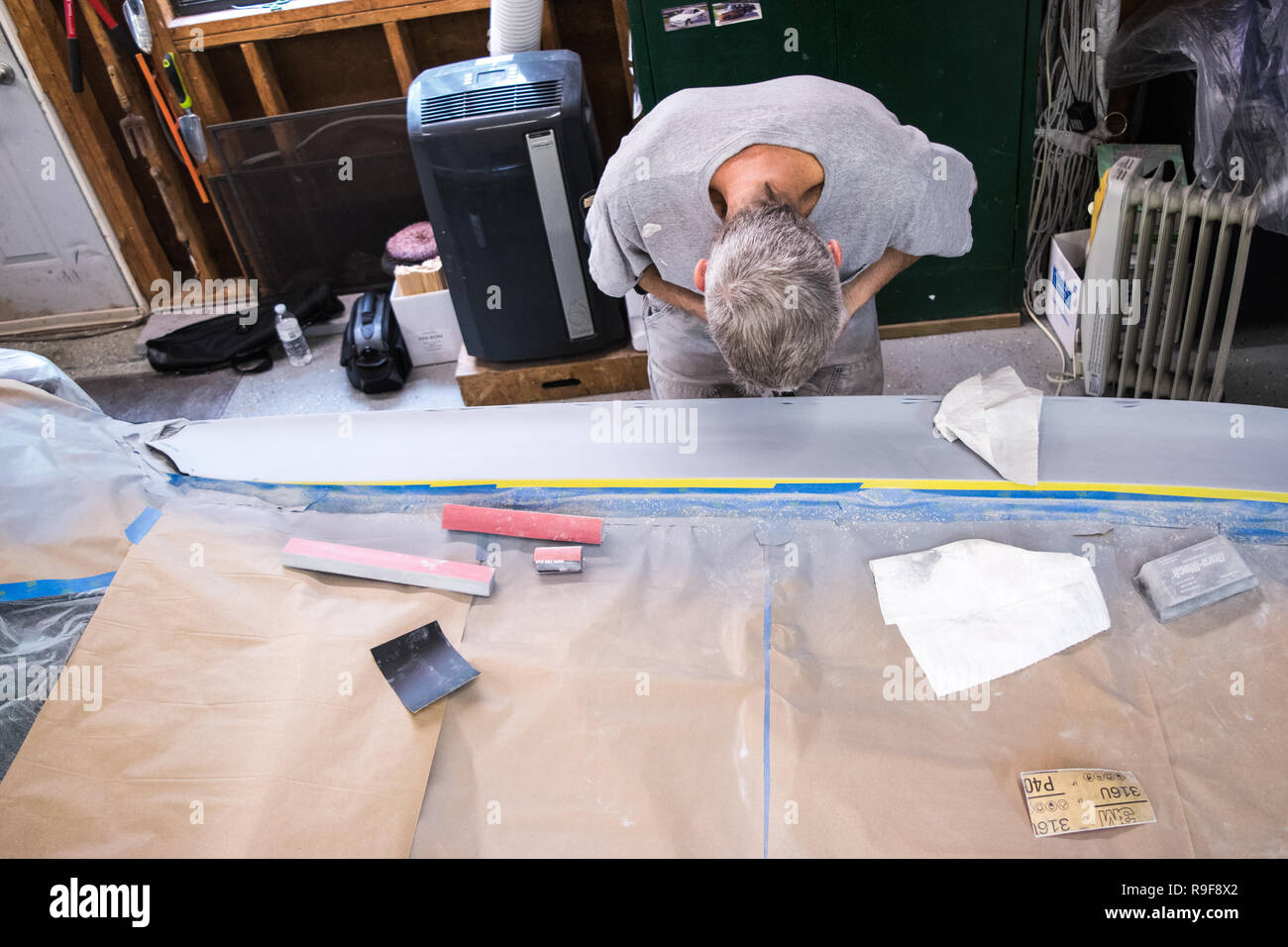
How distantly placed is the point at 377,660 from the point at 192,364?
2441mm

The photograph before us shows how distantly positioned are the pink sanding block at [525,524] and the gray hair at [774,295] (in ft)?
1.06

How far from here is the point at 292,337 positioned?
3.00m

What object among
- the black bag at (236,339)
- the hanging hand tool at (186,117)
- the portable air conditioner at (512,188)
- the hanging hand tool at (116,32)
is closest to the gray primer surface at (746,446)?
the portable air conditioner at (512,188)

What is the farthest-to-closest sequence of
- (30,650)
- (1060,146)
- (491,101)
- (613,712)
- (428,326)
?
(428,326), (1060,146), (491,101), (30,650), (613,712)

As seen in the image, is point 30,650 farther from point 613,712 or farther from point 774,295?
point 774,295

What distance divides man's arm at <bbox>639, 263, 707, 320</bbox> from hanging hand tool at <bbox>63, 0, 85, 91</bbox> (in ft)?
7.70

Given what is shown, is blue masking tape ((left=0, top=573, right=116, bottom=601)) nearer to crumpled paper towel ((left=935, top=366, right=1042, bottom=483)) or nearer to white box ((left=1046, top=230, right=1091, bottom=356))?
crumpled paper towel ((left=935, top=366, right=1042, bottom=483))

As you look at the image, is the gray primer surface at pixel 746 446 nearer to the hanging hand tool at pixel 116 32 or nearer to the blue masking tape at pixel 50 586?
the blue masking tape at pixel 50 586

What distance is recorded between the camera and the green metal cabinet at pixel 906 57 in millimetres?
2262

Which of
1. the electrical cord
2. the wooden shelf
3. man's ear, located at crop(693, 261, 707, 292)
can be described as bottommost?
the electrical cord

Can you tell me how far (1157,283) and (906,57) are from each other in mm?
852

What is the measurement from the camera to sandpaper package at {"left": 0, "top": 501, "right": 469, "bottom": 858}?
0.93 metres

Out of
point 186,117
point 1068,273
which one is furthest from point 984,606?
point 186,117

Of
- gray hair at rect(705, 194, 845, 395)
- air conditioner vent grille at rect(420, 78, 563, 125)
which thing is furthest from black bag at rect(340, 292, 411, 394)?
gray hair at rect(705, 194, 845, 395)
